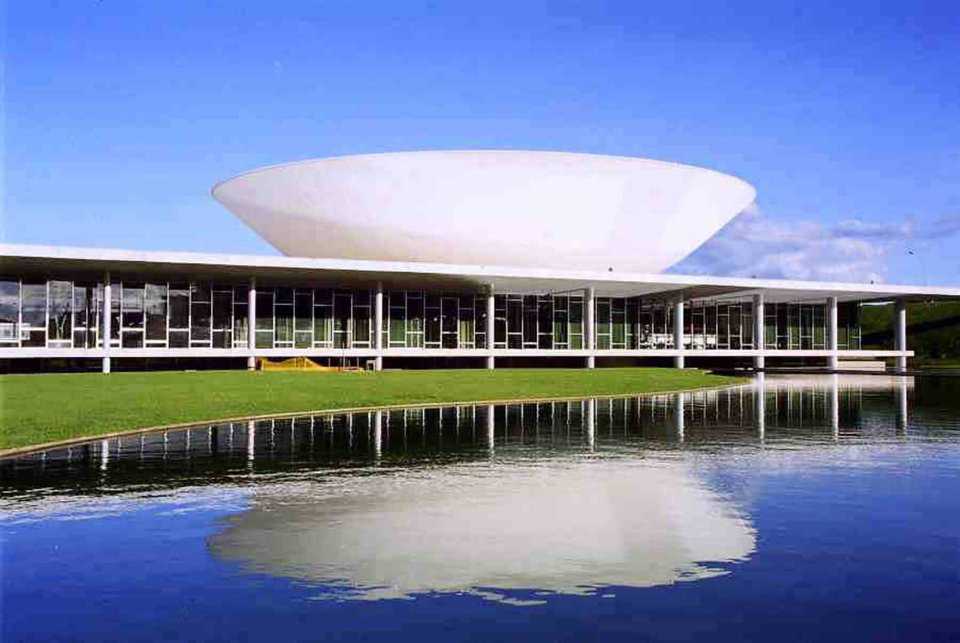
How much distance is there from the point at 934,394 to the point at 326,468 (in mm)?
24345

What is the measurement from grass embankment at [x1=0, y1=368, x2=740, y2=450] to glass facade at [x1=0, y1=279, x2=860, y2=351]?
33.4 ft

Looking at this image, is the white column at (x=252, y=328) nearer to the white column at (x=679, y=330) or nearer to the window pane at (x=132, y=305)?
the window pane at (x=132, y=305)

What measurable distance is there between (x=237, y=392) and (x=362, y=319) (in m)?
24.2

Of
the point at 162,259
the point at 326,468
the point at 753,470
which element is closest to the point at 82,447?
the point at 326,468

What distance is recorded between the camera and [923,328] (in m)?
74.2

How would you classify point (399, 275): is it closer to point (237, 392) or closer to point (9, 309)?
point (9, 309)

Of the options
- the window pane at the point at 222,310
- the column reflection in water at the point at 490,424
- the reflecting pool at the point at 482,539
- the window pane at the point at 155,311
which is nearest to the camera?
the reflecting pool at the point at 482,539

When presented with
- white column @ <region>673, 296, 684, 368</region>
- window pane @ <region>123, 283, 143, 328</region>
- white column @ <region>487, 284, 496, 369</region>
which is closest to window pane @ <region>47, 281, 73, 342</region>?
window pane @ <region>123, 283, 143, 328</region>

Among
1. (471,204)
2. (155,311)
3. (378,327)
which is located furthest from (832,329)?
(155,311)

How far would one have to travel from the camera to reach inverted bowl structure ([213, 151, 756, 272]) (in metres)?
46.9

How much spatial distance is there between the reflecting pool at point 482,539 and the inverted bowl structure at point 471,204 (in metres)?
31.9

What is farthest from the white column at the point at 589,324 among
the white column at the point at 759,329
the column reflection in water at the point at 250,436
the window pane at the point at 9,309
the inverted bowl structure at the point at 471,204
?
the column reflection in water at the point at 250,436

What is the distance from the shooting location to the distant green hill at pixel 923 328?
230 ft

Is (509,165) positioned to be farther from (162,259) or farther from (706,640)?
(706,640)
